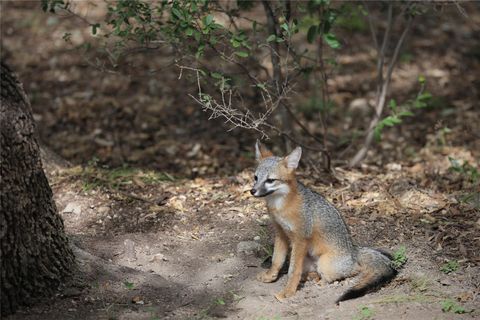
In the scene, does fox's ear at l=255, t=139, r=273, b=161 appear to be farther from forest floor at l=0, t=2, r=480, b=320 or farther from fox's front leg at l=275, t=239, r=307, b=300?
forest floor at l=0, t=2, r=480, b=320

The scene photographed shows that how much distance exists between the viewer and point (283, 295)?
16.5ft

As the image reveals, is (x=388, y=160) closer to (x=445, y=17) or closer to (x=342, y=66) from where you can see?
(x=342, y=66)

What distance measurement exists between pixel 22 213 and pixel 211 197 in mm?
2598

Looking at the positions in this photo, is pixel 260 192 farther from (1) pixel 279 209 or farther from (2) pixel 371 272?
(2) pixel 371 272

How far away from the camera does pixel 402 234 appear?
5.84m

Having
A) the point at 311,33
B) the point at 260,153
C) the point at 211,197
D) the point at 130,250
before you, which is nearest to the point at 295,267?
the point at 260,153

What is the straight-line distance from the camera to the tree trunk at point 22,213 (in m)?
4.27

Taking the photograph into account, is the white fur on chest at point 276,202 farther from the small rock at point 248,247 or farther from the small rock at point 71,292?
the small rock at point 71,292

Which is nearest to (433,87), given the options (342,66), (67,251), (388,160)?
(342,66)

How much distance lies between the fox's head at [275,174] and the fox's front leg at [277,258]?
0.38 m

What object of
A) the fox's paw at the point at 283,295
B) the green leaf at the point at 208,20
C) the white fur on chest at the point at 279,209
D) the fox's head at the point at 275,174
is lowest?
the fox's paw at the point at 283,295

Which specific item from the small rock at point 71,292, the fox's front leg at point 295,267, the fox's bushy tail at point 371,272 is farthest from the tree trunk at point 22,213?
the fox's bushy tail at point 371,272

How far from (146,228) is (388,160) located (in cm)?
391

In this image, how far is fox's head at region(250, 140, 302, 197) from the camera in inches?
199
